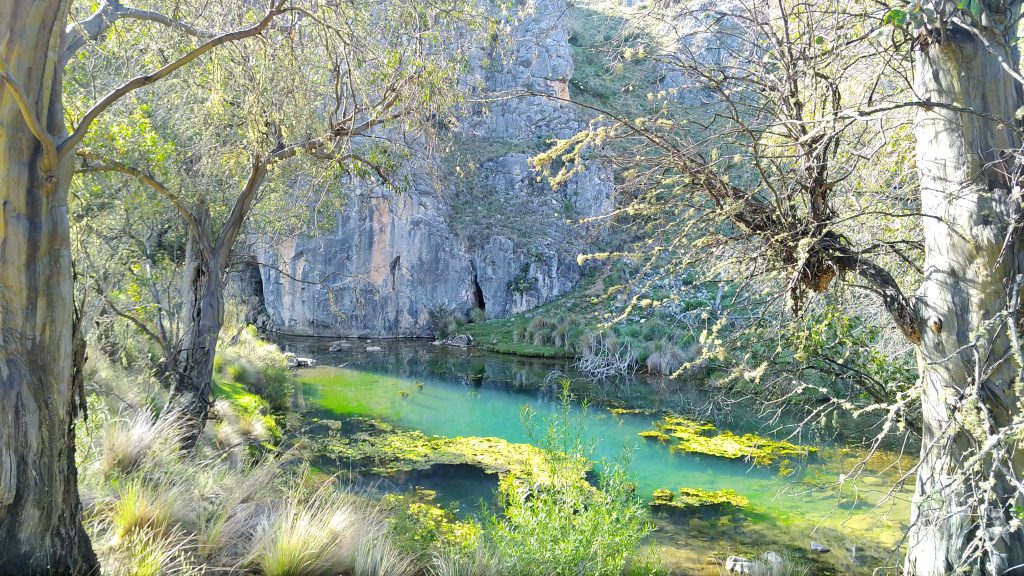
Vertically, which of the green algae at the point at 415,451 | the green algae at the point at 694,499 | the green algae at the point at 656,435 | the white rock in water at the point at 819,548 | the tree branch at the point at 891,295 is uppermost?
the tree branch at the point at 891,295

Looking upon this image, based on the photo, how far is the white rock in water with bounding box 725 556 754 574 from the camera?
5.93 meters

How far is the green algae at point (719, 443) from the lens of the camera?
32.4 feet

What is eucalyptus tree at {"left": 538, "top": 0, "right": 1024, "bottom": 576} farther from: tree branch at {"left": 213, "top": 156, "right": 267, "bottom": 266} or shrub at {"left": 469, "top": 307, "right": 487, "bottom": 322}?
shrub at {"left": 469, "top": 307, "right": 487, "bottom": 322}

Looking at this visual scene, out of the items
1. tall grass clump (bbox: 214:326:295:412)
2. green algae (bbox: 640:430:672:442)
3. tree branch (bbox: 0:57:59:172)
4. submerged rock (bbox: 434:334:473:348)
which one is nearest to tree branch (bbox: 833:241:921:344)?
tree branch (bbox: 0:57:59:172)

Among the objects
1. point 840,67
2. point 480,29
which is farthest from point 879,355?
point 480,29

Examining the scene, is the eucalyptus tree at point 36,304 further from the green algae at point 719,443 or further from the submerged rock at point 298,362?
the submerged rock at point 298,362

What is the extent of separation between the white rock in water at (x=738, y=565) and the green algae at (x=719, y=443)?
3.40 m

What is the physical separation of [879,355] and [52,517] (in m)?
5.82

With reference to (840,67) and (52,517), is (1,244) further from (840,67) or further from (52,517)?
(840,67)

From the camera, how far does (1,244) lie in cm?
271

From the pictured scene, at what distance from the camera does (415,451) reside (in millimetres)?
9852

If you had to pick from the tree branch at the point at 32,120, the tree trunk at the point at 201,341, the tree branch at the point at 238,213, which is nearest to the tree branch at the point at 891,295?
the tree branch at the point at 32,120

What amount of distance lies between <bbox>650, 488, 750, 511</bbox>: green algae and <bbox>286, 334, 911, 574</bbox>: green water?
17cm

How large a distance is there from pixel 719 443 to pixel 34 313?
10003 millimetres
